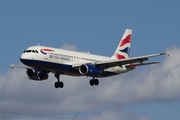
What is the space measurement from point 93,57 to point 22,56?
1369 centimetres

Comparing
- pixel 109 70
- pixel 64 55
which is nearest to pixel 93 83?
pixel 109 70

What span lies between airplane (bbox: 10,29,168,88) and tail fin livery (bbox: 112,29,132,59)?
17.0 feet

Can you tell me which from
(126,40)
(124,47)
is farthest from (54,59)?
(126,40)

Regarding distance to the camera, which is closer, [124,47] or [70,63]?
[70,63]

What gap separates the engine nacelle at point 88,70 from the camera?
63816 millimetres

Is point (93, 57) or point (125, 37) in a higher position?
point (125, 37)

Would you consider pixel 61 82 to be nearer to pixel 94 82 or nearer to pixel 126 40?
pixel 94 82

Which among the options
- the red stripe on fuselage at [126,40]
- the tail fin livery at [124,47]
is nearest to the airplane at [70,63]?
the tail fin livery at [124,47]

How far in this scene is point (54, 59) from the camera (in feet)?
205

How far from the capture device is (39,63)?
61.3m

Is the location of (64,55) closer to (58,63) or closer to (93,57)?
(58,63)

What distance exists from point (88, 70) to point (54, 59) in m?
5.75

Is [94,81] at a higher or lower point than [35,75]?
lower

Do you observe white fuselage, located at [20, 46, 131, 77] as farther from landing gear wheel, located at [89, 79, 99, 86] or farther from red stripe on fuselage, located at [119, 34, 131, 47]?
red stripe on fuselage, located at [119, 34, 131, 47]
